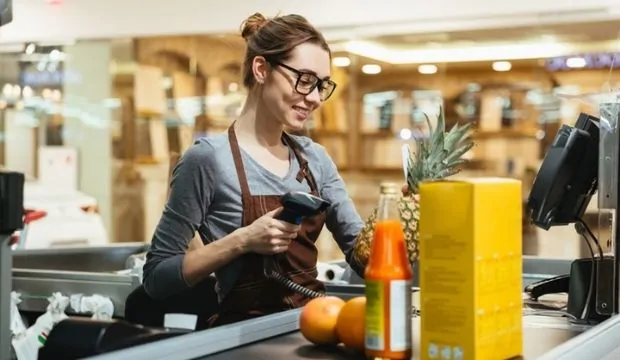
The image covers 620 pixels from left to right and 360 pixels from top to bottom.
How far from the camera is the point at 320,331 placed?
147 centimetres

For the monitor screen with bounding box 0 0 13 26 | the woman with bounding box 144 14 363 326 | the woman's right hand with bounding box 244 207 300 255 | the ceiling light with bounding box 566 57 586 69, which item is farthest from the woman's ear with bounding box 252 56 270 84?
the ceiling light with bounding box 566 57 586 69

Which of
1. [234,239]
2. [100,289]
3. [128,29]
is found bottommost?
[100,289]

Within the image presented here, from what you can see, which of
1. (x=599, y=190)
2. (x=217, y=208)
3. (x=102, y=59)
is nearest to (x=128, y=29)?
(x=102, y=59)

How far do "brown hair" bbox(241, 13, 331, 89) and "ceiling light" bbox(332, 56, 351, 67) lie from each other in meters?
4.74

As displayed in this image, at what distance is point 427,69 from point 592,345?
565cm

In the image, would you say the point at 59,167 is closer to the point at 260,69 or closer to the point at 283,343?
the point at 260,69

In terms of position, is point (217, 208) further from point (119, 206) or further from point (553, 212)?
point (119, 206)

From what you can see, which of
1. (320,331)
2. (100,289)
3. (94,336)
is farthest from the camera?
(100,289)

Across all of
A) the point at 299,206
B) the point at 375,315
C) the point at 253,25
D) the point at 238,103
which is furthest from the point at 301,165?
the point at 238,103

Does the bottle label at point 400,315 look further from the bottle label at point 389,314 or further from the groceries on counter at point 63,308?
the groceries on counter at point 63,308

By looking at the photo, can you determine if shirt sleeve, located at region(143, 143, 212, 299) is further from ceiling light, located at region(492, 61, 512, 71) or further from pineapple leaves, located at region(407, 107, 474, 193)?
ceiling light, located at region(492, 61, 512, 71)

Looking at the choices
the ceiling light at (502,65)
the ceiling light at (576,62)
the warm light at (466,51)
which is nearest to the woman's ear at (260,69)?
the warm light at (466,51)

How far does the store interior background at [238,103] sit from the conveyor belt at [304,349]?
4383 millimetres

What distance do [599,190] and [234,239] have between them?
0.73 m
